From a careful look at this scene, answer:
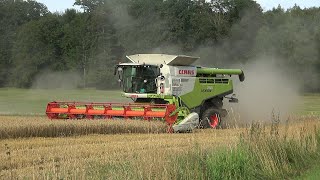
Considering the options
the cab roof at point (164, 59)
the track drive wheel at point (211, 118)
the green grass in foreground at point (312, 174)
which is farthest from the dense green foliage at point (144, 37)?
the green grass in foreground at point (312, 174)

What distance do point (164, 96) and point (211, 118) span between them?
2.27 m

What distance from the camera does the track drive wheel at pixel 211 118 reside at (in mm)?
18406

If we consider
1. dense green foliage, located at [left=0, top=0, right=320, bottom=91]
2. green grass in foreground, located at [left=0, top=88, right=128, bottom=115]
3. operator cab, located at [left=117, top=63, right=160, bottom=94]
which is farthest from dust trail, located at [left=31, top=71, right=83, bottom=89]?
operator cab, located at [left=117, top=63, right=160, bottom=94]

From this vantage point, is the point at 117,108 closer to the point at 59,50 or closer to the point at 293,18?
the point at 293,18

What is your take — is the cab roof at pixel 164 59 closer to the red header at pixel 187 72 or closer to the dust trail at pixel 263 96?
the red header at pixel 187 72

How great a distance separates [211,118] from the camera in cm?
1869

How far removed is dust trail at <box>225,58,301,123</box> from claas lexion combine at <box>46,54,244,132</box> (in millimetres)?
2601

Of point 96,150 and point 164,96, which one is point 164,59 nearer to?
point 164,96

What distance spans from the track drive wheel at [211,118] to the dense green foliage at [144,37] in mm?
23638

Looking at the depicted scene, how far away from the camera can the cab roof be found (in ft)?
58.9

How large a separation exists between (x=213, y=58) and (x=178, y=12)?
627 inches

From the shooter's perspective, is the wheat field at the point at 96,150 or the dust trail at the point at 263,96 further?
the dust trail at the point at 263,96

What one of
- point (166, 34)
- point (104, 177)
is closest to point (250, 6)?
point (166, 34)

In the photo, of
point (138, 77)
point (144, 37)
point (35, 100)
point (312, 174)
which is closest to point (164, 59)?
point (138, 77)
